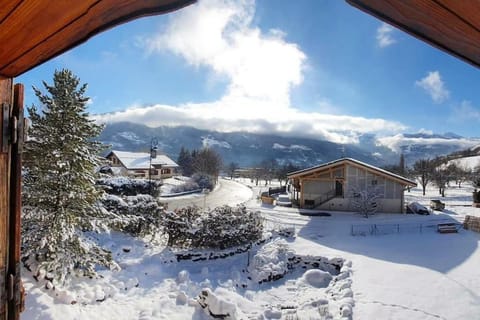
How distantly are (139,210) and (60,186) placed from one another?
5358 mm

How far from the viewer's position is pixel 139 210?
13250 mm

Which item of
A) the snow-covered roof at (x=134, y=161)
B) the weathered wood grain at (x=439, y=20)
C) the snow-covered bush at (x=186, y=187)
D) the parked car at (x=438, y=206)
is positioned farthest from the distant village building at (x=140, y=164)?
the weathered wood grain at (x=439, y=20)

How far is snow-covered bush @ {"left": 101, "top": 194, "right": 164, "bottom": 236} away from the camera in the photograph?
13.1 metres

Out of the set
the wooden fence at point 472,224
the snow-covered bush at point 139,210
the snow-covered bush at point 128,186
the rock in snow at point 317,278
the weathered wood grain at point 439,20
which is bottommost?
the rock in snow at point 317,278

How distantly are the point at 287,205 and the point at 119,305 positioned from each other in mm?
18674

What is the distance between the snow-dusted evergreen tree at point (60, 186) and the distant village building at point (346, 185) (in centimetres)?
1738

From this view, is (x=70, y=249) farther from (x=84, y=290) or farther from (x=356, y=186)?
(x=356, y=186)

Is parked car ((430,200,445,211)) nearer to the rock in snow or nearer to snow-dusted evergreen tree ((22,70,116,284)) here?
the rock in snow

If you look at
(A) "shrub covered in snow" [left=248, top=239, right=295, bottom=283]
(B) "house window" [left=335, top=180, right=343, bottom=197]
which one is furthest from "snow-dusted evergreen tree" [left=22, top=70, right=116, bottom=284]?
(B) "house window" [left=335, top=180, right=343, bottom=197]

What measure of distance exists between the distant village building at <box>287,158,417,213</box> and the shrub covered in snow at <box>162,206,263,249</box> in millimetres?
11754

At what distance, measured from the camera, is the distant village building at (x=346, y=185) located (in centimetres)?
2203

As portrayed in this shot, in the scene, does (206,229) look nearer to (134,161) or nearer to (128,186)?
(128,186)

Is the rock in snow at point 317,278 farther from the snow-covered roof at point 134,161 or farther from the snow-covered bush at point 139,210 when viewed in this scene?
the snow-covered roof at point 134,161

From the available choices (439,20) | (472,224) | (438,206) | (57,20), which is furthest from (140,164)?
(439,20)
